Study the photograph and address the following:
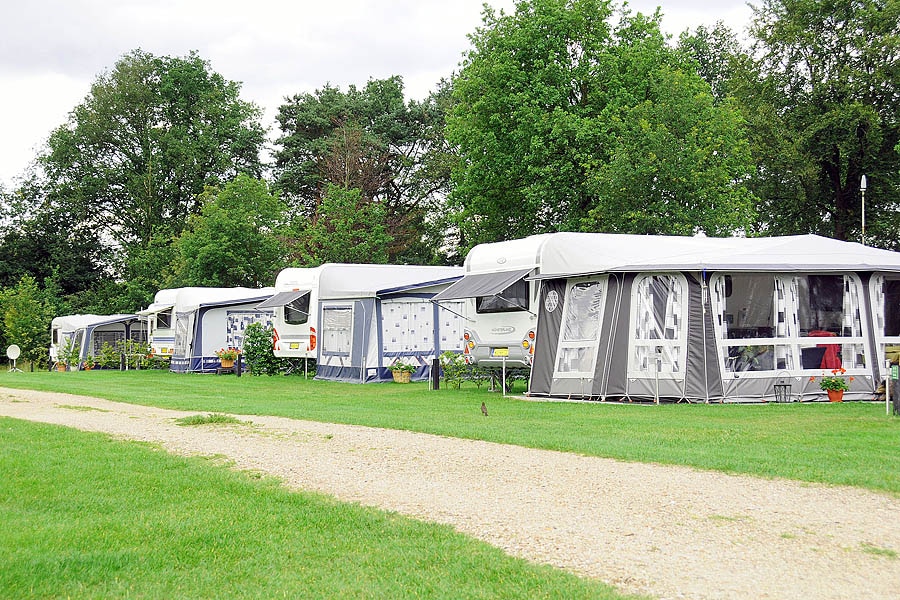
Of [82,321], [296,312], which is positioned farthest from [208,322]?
[82,321]

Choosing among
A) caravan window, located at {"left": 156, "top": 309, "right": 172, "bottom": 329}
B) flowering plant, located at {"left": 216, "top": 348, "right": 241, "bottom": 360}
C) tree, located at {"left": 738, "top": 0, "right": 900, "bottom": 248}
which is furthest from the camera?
caravan window, located at {"left": 156, "top": 309, "right": 172, "bottom": 329}

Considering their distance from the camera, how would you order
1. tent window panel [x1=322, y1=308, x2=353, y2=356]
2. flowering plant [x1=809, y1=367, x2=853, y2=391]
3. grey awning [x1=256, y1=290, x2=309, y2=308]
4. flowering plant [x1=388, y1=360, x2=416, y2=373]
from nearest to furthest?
flowering plant [x1=809, y1=367, x2=853, y2=391] → flowering plant [x1=388, y1=360, x2=416, y2=373] → tent window panel [x1=322, y1=308, x2=353, y2=356] → grey awning [x1=256, y1=290, x2=309, y2=308]

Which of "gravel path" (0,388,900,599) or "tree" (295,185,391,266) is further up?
"tree" (295,185,391,266)

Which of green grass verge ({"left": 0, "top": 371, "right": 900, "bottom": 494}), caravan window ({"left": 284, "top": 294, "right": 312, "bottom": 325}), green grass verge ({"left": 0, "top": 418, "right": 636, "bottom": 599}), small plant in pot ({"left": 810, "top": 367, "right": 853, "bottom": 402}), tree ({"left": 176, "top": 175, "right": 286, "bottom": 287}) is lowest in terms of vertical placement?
green grass verge ({"left": 0, "top": 418, "right": 636, "bottom": 599})

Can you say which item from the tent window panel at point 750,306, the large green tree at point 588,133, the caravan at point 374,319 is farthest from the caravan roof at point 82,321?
the tent window panel at point 750,306

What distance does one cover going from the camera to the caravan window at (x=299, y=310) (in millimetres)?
22442

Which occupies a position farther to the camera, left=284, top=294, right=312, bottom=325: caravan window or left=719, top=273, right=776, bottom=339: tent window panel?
left=284, top=294, right=312, bottom=325: caravan window

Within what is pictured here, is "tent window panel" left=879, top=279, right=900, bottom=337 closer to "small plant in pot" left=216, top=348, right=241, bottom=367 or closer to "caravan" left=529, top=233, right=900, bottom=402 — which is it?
"caravan" left=529, top=233, right=900, bottom=402

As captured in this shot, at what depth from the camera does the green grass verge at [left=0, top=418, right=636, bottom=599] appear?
4.46m

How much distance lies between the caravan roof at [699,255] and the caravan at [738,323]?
30 mm

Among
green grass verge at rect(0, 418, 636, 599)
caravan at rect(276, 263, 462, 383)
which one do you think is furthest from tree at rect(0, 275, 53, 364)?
green grass verge at rect(0, 418, 636, 599)

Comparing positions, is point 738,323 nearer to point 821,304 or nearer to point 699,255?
point 699,255

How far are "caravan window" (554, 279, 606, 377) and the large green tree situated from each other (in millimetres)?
9459

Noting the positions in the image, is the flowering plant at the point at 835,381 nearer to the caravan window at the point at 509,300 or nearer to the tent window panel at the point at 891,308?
the tent window panel at the point at 891,308
